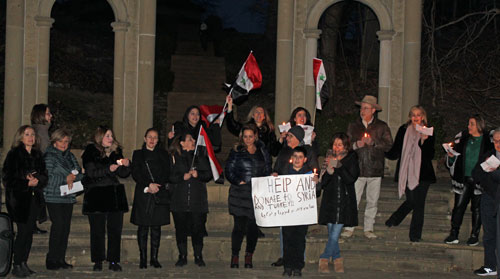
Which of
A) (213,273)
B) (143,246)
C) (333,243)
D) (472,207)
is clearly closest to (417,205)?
(472,207)

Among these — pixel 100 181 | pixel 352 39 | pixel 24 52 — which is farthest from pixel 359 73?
pixel 100 181

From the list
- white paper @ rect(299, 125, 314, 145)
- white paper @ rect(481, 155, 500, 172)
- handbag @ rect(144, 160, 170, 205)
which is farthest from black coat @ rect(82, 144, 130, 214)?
white paper @ rect(481, 155, 500, 172)

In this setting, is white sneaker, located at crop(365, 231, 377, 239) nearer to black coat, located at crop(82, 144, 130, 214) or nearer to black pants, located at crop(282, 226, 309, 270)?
black pants, located at crop(282, 226, 309, 270)

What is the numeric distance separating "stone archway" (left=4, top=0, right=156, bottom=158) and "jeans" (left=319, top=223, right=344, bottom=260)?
658 cm

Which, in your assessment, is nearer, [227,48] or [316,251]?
[316,251]

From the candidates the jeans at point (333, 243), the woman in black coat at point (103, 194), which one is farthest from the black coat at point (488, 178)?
the woman in black coat at point (103, 194)

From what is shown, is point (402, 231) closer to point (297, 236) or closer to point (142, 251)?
point (297, 236)

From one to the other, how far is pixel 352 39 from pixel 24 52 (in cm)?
1998

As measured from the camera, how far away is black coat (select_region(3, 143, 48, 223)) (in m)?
9.60

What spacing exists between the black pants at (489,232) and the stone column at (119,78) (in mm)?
8594

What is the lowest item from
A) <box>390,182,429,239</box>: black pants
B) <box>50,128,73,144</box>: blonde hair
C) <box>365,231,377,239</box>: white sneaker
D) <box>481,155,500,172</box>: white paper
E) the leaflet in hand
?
<box>365,231,377,239</box>: white sneaker

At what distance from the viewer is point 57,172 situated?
10.0m

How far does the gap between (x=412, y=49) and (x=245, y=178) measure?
23.4 feet

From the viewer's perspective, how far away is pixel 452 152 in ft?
36.0
